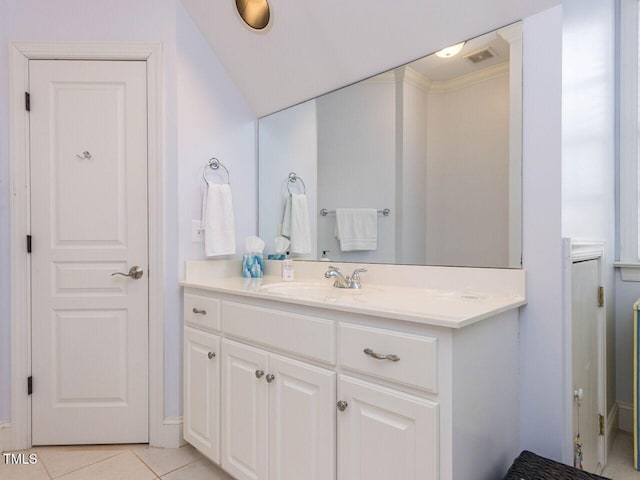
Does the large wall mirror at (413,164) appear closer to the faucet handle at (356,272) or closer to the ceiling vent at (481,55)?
the ceiling vent at (481,55)

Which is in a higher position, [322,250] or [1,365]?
[322,250]

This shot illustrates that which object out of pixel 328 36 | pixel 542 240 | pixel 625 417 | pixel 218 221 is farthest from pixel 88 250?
pixel 625 417

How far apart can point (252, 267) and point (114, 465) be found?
1.15 meters

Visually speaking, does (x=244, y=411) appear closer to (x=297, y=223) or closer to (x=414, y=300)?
(x=414, y=300)

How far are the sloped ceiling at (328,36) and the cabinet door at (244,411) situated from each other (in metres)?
1.39

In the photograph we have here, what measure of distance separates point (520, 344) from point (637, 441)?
980 mm

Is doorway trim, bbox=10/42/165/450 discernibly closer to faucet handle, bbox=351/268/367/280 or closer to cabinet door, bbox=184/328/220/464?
cabinet door, bbox=184/328/220/464

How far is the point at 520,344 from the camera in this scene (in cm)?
143

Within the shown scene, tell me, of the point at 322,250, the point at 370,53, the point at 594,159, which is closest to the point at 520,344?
the point at 594,159

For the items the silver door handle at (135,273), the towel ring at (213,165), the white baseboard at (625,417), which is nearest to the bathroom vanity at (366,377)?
the silver door handle at (135,273)

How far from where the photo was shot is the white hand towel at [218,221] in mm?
2143

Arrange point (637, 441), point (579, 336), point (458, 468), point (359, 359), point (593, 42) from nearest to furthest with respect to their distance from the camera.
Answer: point (458, 468) < point (359, 359) < point (579, 336) < point (593, 42) < point (637, 441)

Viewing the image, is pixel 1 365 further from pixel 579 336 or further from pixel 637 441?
pixel 637 441

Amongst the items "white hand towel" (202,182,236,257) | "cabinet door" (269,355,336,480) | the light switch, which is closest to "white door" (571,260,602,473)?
"cabinet door" (269,355,336,480)
